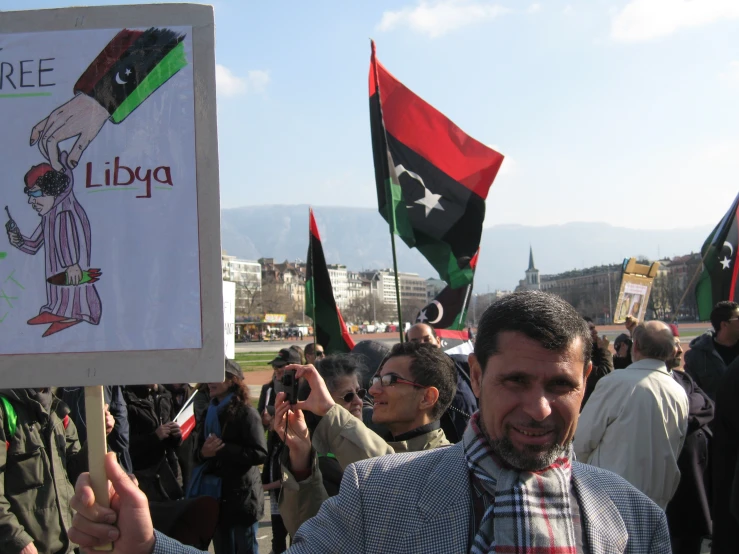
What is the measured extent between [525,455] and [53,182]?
4.63ft

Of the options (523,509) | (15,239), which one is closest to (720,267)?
(523,509)

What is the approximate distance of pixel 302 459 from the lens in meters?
2.95

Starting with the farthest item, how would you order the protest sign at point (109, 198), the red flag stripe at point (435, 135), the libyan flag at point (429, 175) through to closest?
the red flag stripe at point (435, 135), the libyan flag at point (429, 175), the protest sign at point (109, 198)

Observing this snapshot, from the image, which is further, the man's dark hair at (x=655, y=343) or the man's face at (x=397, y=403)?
the man's dark hair at (x=655, y=343)

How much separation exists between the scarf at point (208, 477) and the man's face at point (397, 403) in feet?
7.00

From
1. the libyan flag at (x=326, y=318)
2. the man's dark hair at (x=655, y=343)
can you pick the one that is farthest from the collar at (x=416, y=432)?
the libyan flag at (x=326, y=318)

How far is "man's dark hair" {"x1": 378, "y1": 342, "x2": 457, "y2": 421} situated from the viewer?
3.56 m

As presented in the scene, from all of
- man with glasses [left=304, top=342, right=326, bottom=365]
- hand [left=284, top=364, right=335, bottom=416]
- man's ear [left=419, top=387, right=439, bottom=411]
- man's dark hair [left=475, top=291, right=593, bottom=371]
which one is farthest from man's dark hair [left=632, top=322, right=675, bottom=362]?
man with glasses [left=304, top=342, right=326, bottom=365]

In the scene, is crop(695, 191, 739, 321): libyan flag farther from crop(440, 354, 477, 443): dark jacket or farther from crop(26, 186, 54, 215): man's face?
crop(26, 186, 54, 215): man's face

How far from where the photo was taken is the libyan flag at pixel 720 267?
9.82 m

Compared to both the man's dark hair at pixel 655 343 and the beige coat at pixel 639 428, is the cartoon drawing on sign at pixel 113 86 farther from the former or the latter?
the man's dark hair at pixel 655 343

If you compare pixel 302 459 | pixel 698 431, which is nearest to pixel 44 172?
pixel 302 459

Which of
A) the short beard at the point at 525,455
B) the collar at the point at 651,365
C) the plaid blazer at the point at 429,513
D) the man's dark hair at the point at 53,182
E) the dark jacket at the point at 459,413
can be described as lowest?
the dark jacket at the point at 459,413

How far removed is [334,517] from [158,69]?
1297 mm
